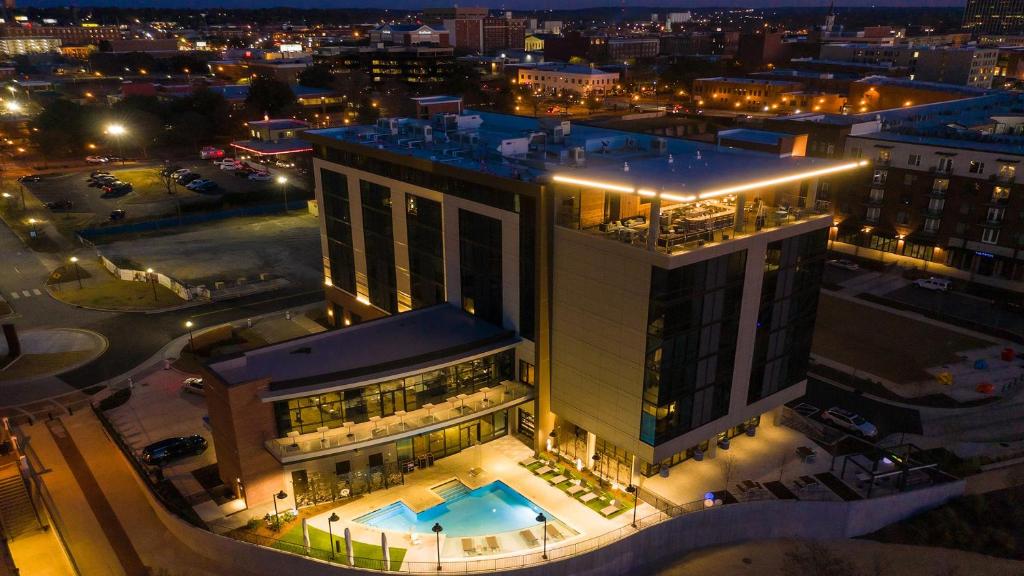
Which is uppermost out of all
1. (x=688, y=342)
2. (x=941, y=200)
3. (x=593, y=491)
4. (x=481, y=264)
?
(x=481, y=264)

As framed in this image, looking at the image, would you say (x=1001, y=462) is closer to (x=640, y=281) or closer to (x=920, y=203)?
(x=640, y=281)

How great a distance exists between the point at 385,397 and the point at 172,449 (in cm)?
1449

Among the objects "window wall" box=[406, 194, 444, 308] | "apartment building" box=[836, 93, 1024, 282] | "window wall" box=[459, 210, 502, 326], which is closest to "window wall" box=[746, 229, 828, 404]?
"window wall" box=[459, 210, 502, 326]

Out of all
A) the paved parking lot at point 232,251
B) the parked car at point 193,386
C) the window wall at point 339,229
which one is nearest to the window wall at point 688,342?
the window wall at point 339,229

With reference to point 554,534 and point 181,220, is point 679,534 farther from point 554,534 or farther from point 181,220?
point 181,220

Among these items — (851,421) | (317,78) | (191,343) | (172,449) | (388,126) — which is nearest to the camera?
(172,449)

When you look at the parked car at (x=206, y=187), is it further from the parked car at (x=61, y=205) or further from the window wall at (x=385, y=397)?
the window wall at (x=385, y=397)

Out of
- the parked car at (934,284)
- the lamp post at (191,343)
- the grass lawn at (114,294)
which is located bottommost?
the grass lawn at (114,294)

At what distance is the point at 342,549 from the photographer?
114 feet

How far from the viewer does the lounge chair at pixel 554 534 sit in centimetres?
3553

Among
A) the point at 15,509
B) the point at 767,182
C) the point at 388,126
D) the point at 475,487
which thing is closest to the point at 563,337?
the point at 475,487

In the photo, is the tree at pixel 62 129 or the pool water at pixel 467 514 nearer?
the pool water at pixel 467 514

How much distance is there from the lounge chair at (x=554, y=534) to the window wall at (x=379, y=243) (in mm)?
23927

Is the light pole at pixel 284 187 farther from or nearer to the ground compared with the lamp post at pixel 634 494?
farther from the ground
